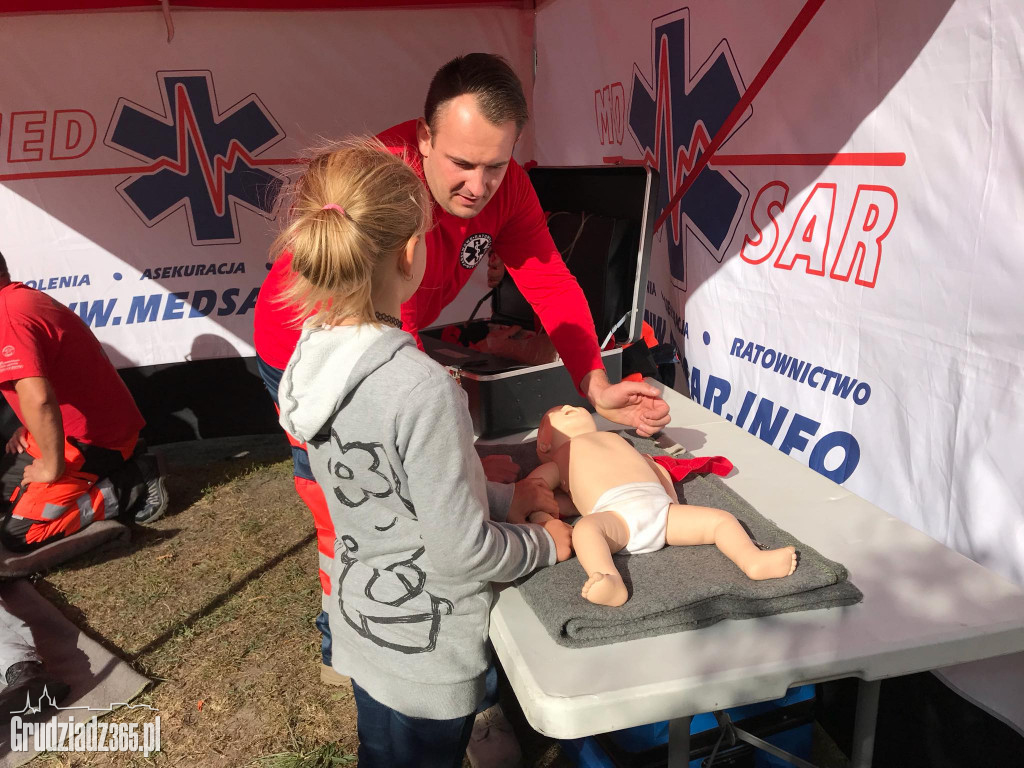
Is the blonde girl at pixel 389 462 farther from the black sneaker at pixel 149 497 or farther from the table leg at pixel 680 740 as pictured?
the black sneaker at pixel 149 497

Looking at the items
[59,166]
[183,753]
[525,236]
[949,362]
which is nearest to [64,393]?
[59,166]

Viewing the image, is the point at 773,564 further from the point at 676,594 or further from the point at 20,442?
the point at 20,442

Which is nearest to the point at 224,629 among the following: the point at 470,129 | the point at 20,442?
the point at 20,442

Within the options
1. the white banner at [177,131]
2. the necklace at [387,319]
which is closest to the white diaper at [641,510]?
the necklace at [387,319]

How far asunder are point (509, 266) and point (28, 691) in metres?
1.94

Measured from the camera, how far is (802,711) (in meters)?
1.77

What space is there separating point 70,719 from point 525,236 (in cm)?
204

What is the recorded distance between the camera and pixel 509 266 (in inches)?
87.3

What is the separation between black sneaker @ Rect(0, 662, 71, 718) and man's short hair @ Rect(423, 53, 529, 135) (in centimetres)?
206

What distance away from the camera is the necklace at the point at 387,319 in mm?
1229

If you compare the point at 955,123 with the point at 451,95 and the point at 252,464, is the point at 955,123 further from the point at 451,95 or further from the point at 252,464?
the point at 252,464

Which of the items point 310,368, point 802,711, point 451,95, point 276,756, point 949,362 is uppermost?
point 451,95

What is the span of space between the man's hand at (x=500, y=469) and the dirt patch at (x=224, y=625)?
3.12 ft

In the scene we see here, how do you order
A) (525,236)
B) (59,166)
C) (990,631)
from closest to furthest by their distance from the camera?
(990,631), (525,236), (59,166)
